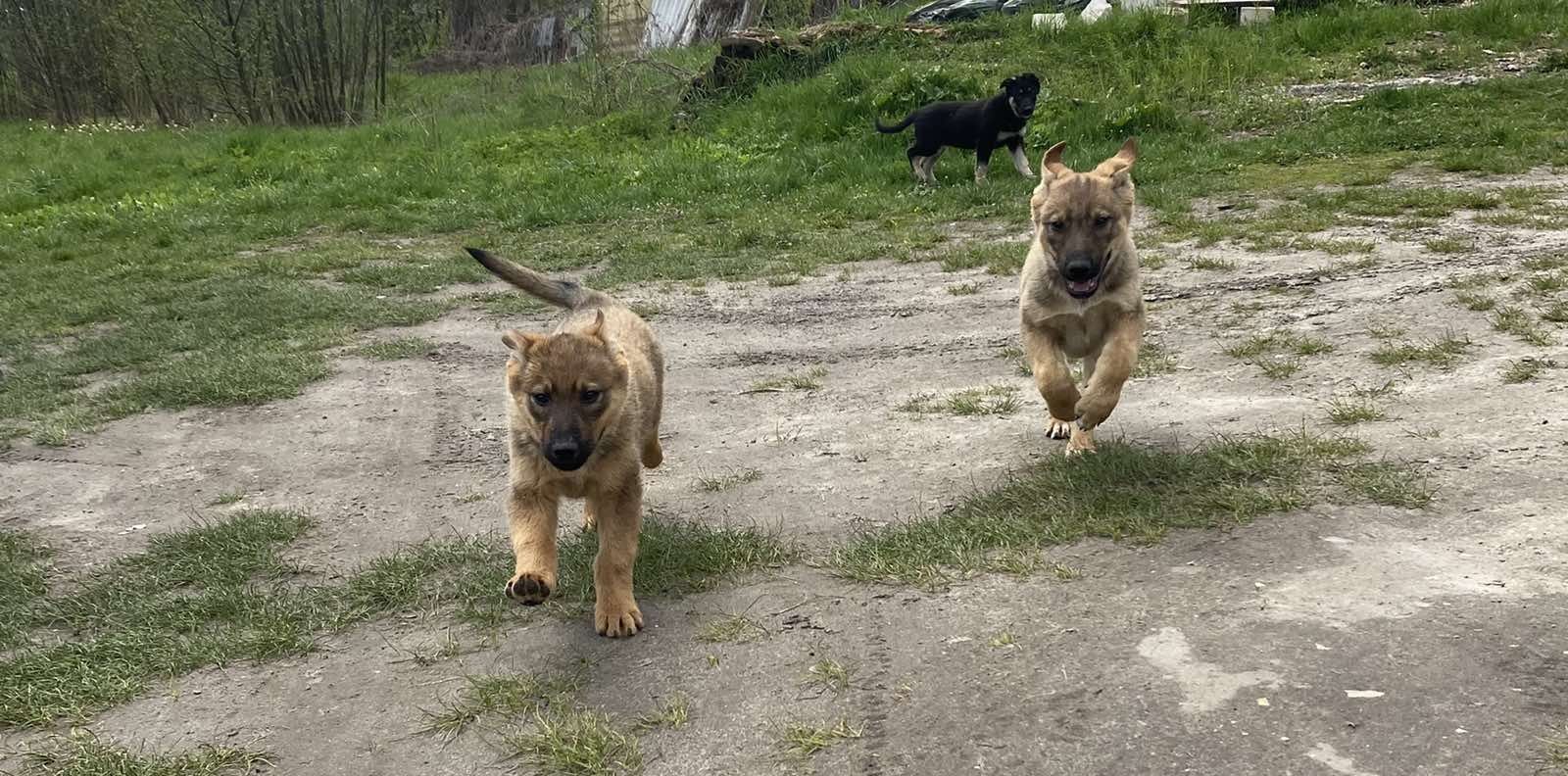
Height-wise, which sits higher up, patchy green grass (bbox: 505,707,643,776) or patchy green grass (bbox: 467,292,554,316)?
patchy green grass (bbox: 505,707,643,776)

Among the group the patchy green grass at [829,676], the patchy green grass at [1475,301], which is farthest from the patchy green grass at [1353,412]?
the patchy green grass at [829,676]

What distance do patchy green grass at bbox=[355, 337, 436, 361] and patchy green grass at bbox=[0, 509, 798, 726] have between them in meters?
3.03

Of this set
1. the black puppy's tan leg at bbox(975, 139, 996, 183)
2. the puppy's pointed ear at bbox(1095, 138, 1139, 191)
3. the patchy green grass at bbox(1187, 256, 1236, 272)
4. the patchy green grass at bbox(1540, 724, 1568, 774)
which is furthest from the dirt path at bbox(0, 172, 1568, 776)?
the black puppy's tan leg at bbox(975, 139, 996, 183)

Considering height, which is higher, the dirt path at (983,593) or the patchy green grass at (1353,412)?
the patchy green grass at (1353,412)

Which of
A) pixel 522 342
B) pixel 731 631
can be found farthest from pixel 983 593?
pixel 522 342

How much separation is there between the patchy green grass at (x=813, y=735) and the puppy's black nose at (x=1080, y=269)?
98.1 inches

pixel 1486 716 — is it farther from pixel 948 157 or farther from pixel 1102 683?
pixel 948 157

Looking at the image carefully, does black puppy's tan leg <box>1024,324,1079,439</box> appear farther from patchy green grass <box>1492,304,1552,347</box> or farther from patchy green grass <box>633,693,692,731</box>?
patchy green grass <box>1492,304,1552,347</box>

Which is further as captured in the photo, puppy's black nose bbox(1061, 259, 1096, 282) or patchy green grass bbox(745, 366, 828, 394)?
patchy green grass bbox(745, 366, 828, 394)

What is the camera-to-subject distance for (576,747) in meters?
2.82

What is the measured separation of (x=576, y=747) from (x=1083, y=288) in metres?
2.91

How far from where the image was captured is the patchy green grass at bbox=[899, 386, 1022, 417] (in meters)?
5.55

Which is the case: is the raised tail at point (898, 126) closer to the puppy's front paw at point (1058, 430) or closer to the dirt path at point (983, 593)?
the dirt path at point (983, 593)

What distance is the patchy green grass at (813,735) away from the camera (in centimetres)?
271
